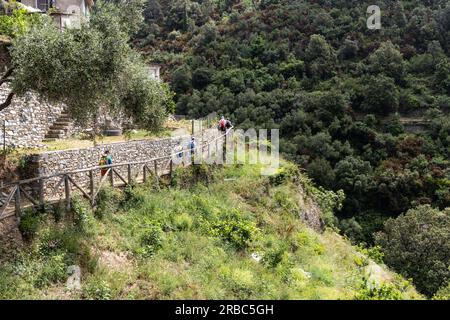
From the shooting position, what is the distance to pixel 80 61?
11625 mm

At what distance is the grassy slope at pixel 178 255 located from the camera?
37.4ft

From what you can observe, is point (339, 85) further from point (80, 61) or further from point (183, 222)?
point (80, 61)

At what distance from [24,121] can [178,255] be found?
33.2ft

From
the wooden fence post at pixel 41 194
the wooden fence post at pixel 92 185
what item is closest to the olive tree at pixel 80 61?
the wooden fence post at pixel 92 185

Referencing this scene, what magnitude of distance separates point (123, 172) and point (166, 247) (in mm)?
4916

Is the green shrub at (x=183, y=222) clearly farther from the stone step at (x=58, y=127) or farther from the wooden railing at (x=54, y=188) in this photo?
the stone step at (x=58, y=127)

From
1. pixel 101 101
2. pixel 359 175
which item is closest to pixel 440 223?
pixel 359 175

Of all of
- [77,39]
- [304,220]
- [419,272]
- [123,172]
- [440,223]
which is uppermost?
[77,39]

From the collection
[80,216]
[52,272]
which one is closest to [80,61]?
[80,216]

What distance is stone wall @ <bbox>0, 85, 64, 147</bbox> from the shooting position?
18.1 m

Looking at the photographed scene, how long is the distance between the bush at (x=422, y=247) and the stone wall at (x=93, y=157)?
16948mm

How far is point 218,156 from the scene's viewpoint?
23.2m

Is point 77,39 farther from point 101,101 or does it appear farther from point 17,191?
point 17,191
